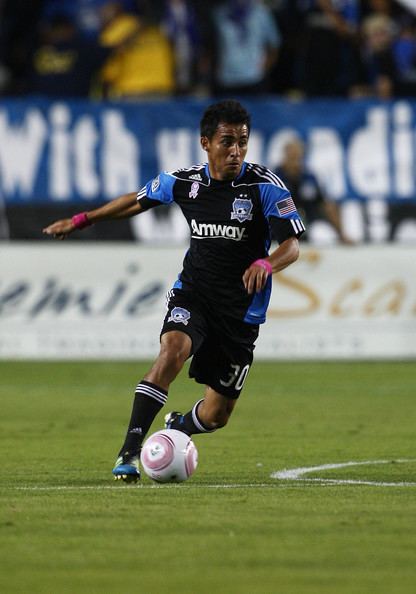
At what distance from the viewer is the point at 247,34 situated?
67.3ft

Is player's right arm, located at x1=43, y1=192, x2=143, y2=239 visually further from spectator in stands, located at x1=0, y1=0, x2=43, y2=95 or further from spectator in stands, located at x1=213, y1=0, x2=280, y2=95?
spectator in stands, located at x1=0, y1=0, x2=43, y2=95

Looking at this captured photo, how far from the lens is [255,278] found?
801 centimetres

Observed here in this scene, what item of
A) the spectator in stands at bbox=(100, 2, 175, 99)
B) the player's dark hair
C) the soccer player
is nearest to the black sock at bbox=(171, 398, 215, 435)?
the soccer player

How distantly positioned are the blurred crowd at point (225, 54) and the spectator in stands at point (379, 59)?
0.01 m

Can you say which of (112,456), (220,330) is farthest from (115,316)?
(220,330)

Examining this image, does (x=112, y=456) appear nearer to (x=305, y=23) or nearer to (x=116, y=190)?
(x=116, y=190)

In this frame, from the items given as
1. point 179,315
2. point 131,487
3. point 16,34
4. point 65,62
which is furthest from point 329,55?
point 131,487

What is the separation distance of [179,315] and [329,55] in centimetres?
1245

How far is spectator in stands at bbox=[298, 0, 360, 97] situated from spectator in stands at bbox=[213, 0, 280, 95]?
0.54 m

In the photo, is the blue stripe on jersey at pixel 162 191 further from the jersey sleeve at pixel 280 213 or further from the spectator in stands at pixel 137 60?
the spectator in stands at pixel 137 60

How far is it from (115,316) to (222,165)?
920 centimetres

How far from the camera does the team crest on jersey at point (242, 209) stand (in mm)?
8625

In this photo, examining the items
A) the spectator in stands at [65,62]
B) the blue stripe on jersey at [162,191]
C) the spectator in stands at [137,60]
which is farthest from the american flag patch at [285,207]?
the spectator in stands at [65,62]

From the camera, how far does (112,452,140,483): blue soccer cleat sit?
8188 millimetres
